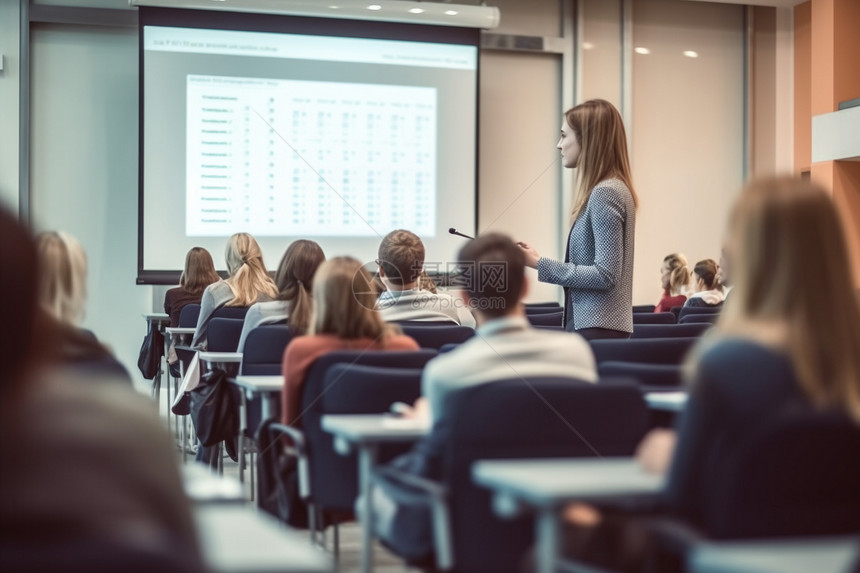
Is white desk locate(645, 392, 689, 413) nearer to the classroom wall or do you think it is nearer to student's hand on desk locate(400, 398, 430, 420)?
student's hand on desk locate(400, 398, 430, 420)

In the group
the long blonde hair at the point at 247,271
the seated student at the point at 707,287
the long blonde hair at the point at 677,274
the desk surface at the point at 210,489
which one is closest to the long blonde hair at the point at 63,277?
the desk surface at the point at 210,489

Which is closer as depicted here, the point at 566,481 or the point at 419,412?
the point at 566,481

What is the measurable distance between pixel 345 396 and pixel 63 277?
784 mm

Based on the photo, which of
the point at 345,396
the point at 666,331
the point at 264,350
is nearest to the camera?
the point at 345,396

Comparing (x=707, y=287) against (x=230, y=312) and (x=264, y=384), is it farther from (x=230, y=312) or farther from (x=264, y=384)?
(x=264, y=384)

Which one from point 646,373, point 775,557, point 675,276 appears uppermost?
point 675,276

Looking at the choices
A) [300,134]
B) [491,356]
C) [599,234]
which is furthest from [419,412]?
[300,134]

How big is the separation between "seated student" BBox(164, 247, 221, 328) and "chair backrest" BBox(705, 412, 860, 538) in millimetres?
5453

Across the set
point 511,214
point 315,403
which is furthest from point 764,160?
point 315,403

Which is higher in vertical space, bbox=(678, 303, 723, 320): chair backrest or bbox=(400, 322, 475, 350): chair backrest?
bbox=(678, 303, 723, 320): chair backrest

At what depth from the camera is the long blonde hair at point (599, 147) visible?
3.71 m

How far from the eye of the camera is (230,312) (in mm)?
5301

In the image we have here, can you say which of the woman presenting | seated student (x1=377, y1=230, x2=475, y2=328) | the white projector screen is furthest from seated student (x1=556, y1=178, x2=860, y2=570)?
the white projector screen

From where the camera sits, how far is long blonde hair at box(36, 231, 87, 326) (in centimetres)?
248
